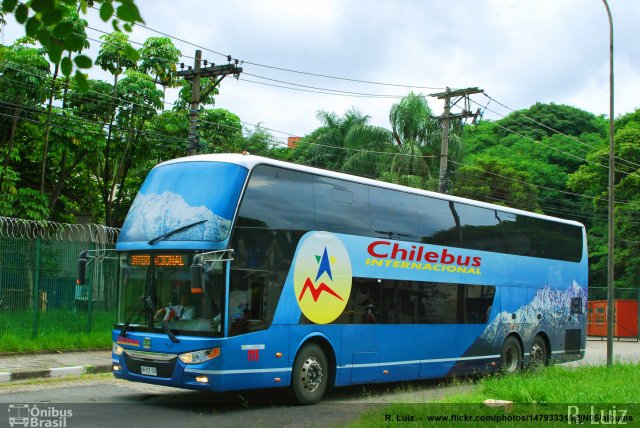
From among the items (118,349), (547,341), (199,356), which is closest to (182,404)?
(118,349)

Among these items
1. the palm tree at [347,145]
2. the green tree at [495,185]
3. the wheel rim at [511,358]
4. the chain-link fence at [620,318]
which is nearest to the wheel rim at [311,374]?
the wheel rim at [511,358]

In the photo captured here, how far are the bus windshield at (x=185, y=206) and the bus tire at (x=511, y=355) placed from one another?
8239mm

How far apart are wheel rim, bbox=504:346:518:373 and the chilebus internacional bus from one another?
0.77 meters

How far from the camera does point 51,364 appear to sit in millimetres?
14609

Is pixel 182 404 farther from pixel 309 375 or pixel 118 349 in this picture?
pixel 309 375

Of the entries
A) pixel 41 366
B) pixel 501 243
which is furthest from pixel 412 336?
pixel 41 366

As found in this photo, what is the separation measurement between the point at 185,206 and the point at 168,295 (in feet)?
4.35

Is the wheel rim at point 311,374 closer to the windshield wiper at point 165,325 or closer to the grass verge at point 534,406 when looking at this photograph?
the grass verge at point 534,406

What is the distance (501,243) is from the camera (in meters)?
16.0

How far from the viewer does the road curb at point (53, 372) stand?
1304 centimetres

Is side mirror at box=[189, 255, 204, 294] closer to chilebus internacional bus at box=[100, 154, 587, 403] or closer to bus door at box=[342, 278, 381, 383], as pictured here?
chilebus internacional bus at box=[100, 154, 587, 403]

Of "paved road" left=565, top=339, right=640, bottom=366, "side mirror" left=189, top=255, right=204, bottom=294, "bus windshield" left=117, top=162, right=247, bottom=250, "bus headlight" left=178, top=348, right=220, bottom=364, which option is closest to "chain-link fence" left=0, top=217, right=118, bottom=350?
→ "bus windshield" left=117, top=162, right=247, bottom=250

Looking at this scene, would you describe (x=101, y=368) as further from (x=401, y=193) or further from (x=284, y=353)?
(x=401, y=193)

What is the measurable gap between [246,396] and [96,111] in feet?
57.8
